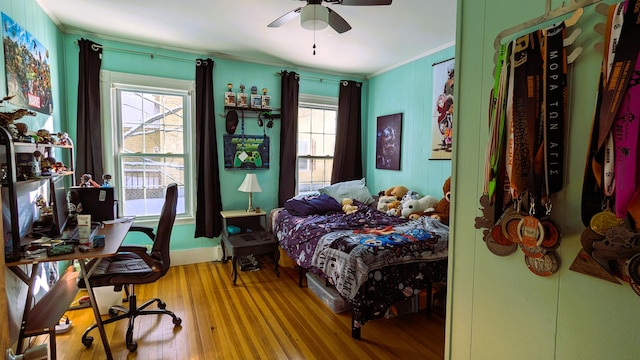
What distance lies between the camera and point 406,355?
2.08 metres

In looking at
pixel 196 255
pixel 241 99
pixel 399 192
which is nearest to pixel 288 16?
pixel 241 99

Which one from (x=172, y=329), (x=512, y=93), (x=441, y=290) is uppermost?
(x=512, y=93)

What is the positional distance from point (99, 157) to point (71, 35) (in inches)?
48.5

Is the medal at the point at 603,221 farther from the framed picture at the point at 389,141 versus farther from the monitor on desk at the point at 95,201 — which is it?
the framed picture at the point at 389,141

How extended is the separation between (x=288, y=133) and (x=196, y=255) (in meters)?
1.90

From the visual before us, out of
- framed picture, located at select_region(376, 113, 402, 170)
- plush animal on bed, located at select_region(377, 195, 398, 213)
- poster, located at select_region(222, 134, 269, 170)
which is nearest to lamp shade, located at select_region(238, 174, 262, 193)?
poster, located at select_region(222, 134, 269, 170)

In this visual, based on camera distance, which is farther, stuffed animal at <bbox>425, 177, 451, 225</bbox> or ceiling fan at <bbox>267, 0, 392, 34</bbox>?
stuffed animal at <bbox>425, 177, 451, 225</bbox>

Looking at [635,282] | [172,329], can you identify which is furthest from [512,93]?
[172,329]

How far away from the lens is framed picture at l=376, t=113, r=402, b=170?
4.10 metres

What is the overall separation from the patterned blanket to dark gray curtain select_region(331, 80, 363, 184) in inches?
73.6

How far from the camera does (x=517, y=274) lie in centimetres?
96

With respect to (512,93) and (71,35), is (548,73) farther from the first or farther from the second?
(71,35)

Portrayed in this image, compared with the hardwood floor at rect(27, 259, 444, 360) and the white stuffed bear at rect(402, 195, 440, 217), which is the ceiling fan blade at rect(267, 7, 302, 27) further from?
the hardwood floor at rect(27, 259, 444, 360)

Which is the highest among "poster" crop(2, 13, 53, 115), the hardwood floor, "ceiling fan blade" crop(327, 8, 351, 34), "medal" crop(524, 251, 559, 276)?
"ceiling fan blade" crop(327, 8, 351, 34)
